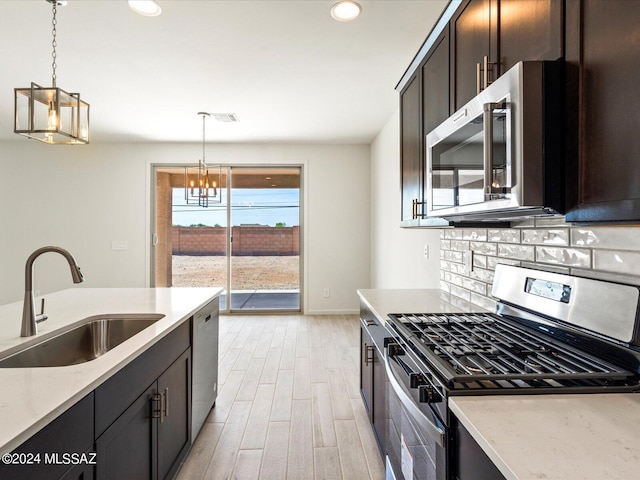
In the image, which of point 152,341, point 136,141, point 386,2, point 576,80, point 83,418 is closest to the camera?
point 576,80

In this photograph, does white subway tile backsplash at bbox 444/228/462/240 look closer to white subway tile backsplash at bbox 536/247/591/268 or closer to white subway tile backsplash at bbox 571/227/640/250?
white subway tile backsplash at bbox 536/247/591/268

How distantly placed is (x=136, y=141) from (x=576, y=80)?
5606mm

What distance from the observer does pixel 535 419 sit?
790mm

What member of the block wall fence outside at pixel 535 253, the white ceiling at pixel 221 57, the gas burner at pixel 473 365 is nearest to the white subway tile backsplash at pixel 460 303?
the block wall fence outside at pixel 535 253

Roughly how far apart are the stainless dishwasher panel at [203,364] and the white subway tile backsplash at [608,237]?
1.86 m

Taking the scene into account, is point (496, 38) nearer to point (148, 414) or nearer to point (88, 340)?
point (148, 414)

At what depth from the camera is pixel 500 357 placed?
1.10 meters

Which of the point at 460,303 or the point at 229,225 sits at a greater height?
the point at 229,225

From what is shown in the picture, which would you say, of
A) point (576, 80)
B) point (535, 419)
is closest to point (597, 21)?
point (576, 80)

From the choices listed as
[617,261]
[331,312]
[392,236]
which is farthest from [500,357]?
[331,312]

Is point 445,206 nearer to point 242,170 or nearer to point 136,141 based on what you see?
point 242,170

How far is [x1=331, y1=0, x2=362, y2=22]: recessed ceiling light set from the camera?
2.09m

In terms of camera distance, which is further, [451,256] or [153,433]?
[451,256]

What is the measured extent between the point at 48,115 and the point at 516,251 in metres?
2.30
